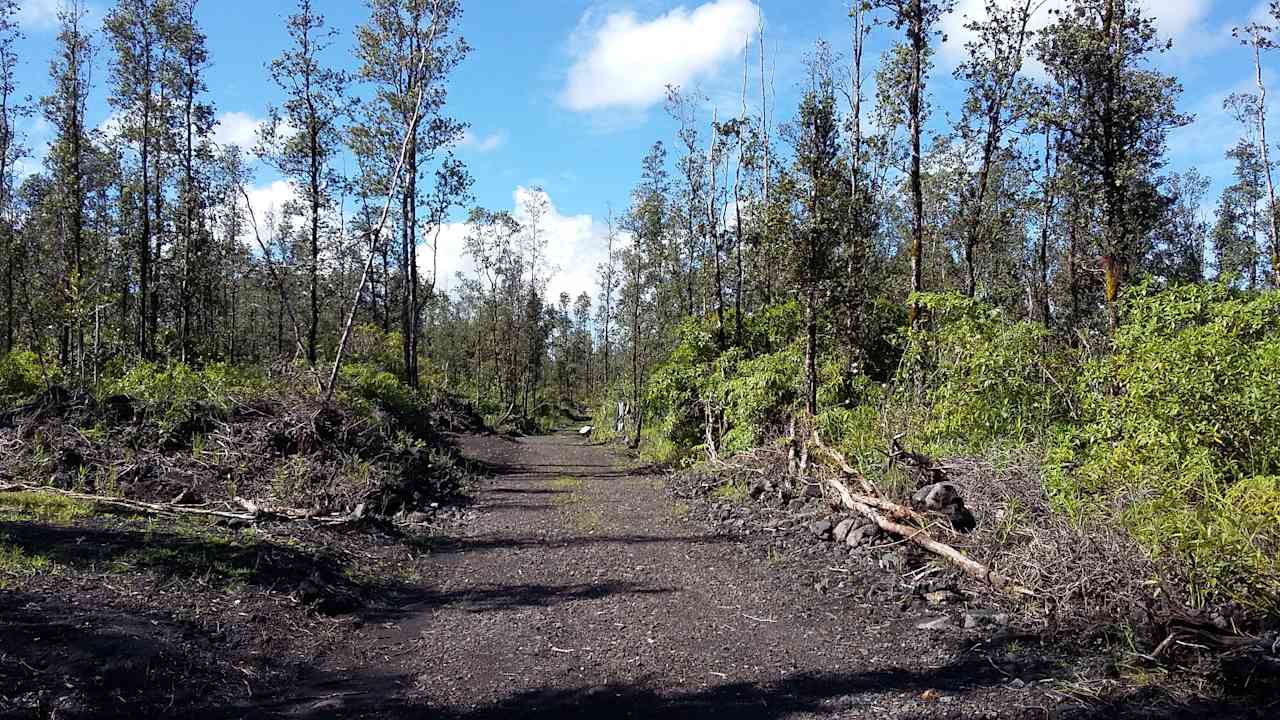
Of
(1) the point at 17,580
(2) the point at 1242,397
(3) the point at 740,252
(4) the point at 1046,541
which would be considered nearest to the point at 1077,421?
(2) the point at 1242,397

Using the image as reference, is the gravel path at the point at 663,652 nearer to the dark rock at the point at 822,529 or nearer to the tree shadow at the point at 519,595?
the tree shadow at the point at 519,595

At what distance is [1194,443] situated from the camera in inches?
236

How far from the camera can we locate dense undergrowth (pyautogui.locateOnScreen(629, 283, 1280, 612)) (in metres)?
4.78

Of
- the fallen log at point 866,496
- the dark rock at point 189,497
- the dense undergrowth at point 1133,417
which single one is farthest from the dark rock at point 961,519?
the dark rock at point 189,497

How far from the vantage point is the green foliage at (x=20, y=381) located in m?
10.9

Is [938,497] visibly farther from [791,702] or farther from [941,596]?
[791,702]

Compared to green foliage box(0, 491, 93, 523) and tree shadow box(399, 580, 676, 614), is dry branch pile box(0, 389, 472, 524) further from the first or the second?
tree shadow box(399, 580, 676, 614)

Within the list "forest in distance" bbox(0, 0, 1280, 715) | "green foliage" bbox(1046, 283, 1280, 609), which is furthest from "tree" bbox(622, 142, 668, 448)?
"green foliage" bbox(1046, 283, 1280, 609)

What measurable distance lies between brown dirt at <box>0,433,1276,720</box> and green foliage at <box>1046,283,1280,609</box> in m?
1.02

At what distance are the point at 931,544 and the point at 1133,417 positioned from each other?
1.99 meters

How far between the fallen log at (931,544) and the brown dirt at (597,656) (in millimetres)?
560

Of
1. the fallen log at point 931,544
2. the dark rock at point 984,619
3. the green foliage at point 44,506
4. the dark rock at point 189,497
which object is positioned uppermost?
the green foliage at point 44,506

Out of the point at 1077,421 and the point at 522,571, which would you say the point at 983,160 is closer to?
the point at 1077,421

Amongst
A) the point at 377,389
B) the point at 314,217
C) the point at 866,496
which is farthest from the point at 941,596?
the point at 314,217
